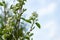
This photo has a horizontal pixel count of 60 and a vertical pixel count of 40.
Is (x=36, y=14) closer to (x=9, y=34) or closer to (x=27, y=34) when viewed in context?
(x=27, y=34)

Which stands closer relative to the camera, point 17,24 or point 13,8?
point 17,24

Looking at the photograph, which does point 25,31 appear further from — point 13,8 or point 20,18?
point 13,8

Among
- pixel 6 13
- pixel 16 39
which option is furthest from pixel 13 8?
pixel 16 39

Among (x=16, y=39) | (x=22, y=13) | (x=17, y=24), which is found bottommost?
(x=16, y=39)

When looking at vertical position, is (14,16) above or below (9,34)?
above

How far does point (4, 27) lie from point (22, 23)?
605mm

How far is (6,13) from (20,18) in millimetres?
598

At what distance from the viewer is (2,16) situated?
6035 mm

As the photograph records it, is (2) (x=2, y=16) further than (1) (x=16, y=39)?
Yes

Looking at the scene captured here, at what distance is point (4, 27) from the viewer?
226 inches

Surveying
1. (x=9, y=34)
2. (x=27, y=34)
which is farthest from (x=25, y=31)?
(x=9, y=34)

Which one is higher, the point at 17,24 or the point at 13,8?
the point at 13,8

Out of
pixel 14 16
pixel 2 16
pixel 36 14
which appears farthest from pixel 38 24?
pixel 2 16

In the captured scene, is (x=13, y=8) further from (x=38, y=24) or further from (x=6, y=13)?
(x=38, y=24)
